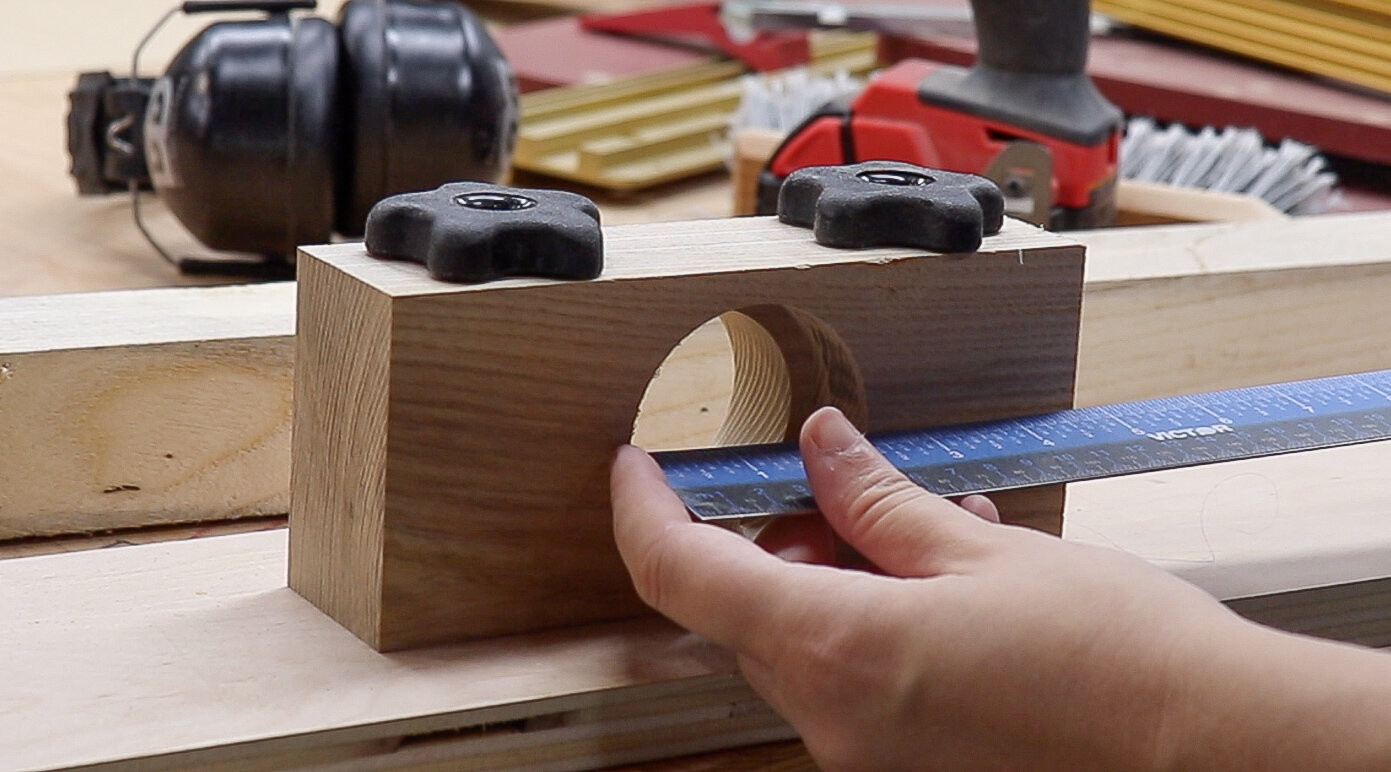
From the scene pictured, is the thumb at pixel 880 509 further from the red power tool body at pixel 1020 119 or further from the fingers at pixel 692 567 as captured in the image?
the red power tool body at pixel 1020 119

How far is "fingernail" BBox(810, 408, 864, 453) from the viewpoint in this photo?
655 millimetres

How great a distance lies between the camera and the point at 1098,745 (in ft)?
1.79

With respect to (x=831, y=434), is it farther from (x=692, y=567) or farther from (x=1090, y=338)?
(x=1090, y=338)

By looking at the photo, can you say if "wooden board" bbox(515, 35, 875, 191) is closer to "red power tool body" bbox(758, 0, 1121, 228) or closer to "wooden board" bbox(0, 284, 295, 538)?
"red power tool body" bbox(758, 0, 1121, 228)

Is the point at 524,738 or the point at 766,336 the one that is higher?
the point at 766,336

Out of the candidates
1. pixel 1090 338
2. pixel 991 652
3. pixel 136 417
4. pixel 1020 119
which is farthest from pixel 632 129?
pixel 991 652

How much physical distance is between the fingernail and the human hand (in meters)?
0.04

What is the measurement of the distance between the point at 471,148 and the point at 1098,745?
30.4 inches

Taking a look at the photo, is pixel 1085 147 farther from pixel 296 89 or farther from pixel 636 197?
pixel 296 89

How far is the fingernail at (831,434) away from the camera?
0.65 meters

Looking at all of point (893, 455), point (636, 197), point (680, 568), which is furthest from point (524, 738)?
point (636, 197)

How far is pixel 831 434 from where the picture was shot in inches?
25.8

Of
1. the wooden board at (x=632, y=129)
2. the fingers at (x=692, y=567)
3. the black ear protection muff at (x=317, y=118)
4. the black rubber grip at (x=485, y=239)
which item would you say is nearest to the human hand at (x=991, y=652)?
the fingers at (x=692, y=567)

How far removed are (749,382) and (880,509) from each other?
21 centimetres
